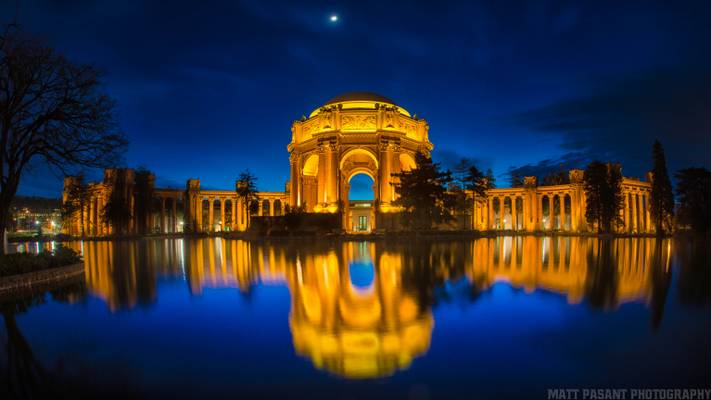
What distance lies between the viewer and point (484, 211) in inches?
2857

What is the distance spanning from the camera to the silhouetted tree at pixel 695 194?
40166mm

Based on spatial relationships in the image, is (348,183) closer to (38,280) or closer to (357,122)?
(357,122)

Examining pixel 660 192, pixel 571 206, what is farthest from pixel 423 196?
pixel 571 206

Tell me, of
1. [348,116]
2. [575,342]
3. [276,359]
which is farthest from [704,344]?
[348,116]

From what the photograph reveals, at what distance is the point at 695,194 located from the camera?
143 ft

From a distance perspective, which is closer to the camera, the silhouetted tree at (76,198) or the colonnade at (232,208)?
the silhouetted tree at (76,198)

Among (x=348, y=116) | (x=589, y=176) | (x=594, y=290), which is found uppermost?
(x=348, y=116)

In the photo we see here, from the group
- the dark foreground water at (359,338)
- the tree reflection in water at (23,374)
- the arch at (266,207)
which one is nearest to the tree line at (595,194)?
the dark foreground water at (359,338)

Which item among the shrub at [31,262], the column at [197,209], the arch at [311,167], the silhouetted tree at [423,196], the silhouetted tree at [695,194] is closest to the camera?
the shrub at [31,262]

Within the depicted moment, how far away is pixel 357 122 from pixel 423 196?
601 inches

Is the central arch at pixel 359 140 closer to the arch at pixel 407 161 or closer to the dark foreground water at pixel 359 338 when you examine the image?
the arch at pixel 407 161

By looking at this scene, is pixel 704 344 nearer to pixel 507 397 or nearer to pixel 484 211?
pixel 507 397

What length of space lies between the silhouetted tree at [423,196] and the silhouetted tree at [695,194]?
86.7 feet

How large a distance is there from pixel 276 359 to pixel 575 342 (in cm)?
432
